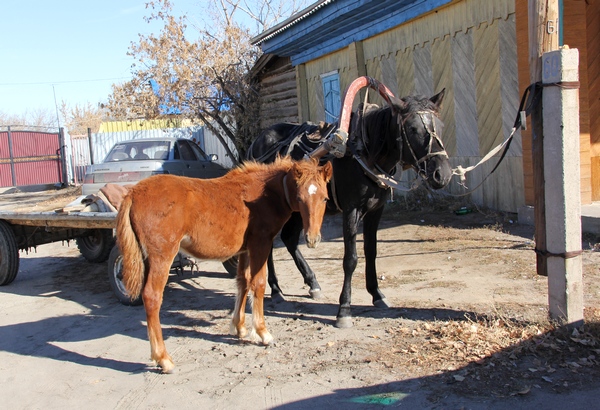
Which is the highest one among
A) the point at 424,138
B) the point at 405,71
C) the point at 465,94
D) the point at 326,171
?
the point at 405,71

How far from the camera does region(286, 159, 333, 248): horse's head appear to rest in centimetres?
482

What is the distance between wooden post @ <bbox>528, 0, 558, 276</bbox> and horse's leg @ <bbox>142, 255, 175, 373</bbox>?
3.45 meters

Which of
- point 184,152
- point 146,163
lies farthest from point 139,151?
point 184,152

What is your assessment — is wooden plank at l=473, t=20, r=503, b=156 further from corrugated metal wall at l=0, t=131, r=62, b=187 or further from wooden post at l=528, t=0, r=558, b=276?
corrugated metal wall at l=0, t=131, r=62, b=187

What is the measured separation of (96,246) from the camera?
9.92m

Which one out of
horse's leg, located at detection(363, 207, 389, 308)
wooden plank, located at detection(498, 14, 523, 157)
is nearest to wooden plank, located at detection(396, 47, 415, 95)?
wooden plank, located at detection(498, 14, 523, 157)

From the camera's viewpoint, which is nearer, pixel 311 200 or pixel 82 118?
pixel 311 200

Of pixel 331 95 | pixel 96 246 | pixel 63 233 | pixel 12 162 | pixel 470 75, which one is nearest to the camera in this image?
pixel 63 233

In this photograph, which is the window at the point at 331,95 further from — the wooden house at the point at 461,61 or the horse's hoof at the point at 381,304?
the horse's hoof at the point at 381,304

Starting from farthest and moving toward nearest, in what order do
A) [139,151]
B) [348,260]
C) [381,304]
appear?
[139,151] < [381,304] < [348,260]

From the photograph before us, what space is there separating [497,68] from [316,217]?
22.1 feet

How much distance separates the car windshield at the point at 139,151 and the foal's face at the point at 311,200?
948 cm

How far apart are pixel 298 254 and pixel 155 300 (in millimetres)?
2760

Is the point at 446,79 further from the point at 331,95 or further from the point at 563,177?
the point at 563,177
